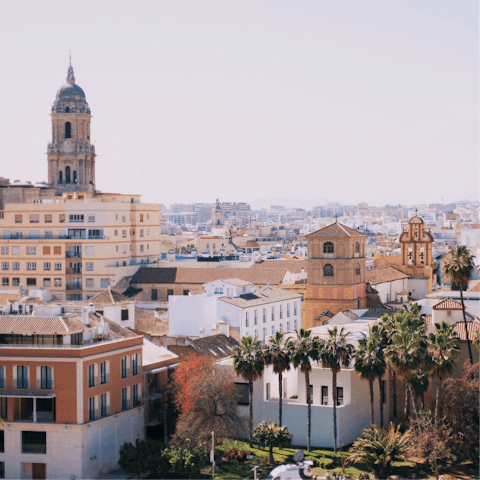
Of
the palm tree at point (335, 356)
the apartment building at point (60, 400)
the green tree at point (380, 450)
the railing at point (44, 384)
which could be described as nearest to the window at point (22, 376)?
the apartment building at point (60, 400)

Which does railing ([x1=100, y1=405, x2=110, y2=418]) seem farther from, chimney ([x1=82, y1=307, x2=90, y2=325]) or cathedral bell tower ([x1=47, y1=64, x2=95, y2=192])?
cathedral bell tower ([x1=47, y1=64, x2=95, y2=192])

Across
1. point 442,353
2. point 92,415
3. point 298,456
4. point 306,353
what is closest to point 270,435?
point 298,456

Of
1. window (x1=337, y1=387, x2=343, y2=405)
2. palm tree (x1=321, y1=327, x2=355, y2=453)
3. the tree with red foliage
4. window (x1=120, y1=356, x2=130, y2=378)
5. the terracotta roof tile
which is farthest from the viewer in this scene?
the terracotta roof tile

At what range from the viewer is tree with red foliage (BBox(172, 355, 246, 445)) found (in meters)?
54.1

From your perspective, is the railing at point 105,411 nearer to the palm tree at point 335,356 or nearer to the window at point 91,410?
Result: the window at point 91,410

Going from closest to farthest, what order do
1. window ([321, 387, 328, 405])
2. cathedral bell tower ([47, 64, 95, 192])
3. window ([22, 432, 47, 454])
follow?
window ([22, 432, 47, 454])
window ([321, 387, 328, 405])
cathedral bell tower ([47, 64, 95, 192])

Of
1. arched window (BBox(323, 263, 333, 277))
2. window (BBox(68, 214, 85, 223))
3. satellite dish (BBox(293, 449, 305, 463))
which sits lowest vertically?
satellite dish (BBox(293, 449, 305, 463))

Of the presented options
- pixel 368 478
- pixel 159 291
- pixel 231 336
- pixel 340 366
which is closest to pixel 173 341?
pixel 231 336

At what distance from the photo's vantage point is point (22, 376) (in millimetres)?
52219

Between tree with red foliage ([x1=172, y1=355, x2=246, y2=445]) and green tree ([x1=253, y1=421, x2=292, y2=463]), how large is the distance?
6.92 ft

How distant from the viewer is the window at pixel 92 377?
172 ft

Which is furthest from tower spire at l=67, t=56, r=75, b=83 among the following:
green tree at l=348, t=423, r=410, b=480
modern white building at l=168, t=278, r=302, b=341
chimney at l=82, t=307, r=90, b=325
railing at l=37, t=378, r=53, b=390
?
green tree at l=348, t=423, r=410, b=480

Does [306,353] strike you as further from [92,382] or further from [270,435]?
[92,382]

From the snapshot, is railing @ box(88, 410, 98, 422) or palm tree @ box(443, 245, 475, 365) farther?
palm tree @ box(443, 245, 475, 365)
